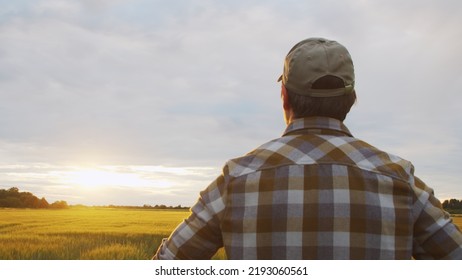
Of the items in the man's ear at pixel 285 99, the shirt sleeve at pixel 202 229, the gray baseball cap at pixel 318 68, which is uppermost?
the gray baseball cap at pixel 318 68

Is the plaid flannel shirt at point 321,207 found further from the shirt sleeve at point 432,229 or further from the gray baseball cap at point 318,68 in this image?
the gray baseball cap at point 318,68

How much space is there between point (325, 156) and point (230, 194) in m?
0.42

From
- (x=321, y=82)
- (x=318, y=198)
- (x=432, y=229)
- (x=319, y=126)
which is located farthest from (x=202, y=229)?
(x=432, y=229)

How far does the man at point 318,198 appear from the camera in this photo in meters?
1.98

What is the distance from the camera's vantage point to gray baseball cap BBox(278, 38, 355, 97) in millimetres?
2156

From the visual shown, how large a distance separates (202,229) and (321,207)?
0.51 m

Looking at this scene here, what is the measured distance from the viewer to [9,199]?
61.5 ft

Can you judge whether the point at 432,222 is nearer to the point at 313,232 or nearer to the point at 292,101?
the point at 313,232

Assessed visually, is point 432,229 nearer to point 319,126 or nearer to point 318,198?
point 318,198

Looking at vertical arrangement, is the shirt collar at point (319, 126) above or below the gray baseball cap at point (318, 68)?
below

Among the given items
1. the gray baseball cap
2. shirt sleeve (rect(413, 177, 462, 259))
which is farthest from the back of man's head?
shirt sleeve (rect(413, 177, 462, 259))

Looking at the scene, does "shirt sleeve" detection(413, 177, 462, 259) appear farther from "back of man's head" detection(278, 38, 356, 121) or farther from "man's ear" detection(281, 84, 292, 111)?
"man's ear" detection(281, 84, 292, 111)

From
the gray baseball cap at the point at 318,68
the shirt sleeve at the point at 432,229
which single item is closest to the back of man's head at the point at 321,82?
the gray baseball cap at the point at 318,68
